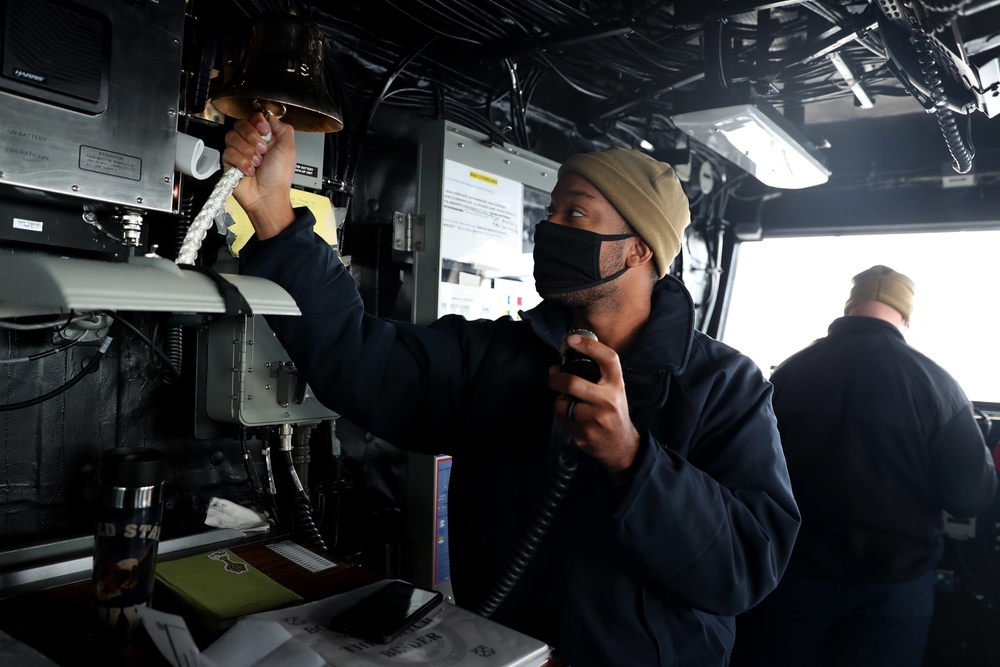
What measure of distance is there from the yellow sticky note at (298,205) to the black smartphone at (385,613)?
102cm

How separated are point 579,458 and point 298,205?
3.50 feet

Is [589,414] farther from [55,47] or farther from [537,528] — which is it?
[55,47]

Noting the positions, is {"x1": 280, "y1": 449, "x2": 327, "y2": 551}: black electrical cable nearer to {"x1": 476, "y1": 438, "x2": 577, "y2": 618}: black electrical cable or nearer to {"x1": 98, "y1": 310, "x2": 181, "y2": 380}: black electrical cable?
{"x1": 98, "y1": 310, "x2": 181, "y2": 380}: black electrical cable

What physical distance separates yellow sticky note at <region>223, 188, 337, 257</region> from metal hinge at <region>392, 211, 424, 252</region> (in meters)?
0.31

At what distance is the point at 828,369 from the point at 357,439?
70.3 inches

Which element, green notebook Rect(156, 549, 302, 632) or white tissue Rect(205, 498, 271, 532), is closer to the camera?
green notebook Rect(156, 549, 302, 632)

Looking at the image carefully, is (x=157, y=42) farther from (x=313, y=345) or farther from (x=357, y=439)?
(x=357, y=439)

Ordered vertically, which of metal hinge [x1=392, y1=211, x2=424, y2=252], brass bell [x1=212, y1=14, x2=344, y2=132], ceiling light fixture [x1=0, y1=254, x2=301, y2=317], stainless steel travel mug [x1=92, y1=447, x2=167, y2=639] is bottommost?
stainless steel travel mug [x1=92, y1=447, x2=167, y2=639]

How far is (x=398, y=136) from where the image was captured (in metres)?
2.46

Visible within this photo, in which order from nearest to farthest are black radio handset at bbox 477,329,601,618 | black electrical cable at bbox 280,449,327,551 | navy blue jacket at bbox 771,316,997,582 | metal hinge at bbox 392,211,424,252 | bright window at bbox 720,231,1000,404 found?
black radio handset at bbox 477,329,601,618 < black electrical cable at bbox 280,449,327,551 < metal hinge at bbox 392,211,424,252 < navy blue jacket at bbox 771,316,997,582 < bright window at bbox 720,231,1000,404

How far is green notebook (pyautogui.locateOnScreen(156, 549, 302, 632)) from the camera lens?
3.68 ft

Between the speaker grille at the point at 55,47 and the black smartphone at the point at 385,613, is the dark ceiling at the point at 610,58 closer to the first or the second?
the speaker grille at the point at 55,47

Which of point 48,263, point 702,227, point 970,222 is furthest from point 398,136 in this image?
point 970,222

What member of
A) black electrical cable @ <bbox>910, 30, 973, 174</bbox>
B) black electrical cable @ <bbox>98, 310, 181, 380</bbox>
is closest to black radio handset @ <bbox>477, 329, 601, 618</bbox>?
black electrical cable @ <bbox>98, 310, 181, 380</bbox>
